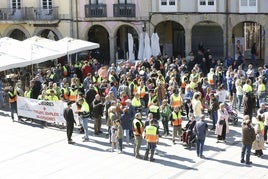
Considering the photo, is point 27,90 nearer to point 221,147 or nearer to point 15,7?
point 221,147

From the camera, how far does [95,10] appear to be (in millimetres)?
40500

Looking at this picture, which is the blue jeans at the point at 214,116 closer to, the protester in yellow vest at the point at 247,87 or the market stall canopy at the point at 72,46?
the protester in yellow vest at the point at 247,87

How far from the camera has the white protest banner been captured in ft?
81.4

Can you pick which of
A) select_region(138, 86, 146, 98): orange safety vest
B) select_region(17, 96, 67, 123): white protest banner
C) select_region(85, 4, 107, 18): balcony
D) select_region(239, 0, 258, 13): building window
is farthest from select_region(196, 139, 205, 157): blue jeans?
select_region(85, 4, 107, 18): balcony

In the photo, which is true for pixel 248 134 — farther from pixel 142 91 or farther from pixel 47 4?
pixel 47 4

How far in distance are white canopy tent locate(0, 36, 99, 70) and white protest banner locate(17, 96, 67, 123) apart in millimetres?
3129

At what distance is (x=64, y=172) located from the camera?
63.8 ft

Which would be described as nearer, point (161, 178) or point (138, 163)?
point (161, 178)

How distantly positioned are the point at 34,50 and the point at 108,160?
1253 cm

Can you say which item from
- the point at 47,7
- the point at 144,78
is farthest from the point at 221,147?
the point at 47,7

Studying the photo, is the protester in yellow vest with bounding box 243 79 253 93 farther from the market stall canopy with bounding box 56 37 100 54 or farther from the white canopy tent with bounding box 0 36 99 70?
the market stall canopy with bounding box 56 37 100 54

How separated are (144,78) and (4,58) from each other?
7307 mm

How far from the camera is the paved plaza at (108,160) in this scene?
18969mm

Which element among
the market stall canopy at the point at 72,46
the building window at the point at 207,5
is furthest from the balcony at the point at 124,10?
the market stall canopy at the point at 72,46
